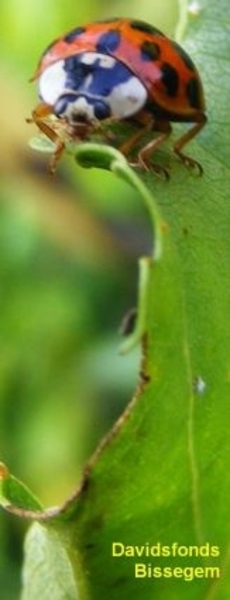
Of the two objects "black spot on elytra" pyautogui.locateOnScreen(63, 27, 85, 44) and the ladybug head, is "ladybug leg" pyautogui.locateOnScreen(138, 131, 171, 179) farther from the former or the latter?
"black spot on elytra" pyautogui.locateOnScreen(63, 27, 85, 44)

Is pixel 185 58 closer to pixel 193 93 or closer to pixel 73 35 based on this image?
pixel 193 93

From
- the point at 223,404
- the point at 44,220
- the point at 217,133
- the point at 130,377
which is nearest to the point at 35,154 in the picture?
the point at 44,220

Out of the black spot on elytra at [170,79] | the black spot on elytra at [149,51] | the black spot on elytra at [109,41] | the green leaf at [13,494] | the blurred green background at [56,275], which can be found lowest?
the blurred green background at [56,275]

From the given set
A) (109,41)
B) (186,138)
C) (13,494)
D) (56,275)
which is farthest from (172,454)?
(56,275)

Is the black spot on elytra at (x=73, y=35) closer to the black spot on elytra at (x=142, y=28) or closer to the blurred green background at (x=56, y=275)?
the black spot on elytra at (x=142, y=28)

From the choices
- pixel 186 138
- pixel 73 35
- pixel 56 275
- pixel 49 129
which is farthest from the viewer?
pixel 56 275

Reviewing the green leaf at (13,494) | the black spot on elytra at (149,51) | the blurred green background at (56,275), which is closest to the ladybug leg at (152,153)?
the black spot on elytra at (149,51)

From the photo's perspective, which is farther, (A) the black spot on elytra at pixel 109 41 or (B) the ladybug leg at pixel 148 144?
(A) the black spot on elytra at pixel 109 41
